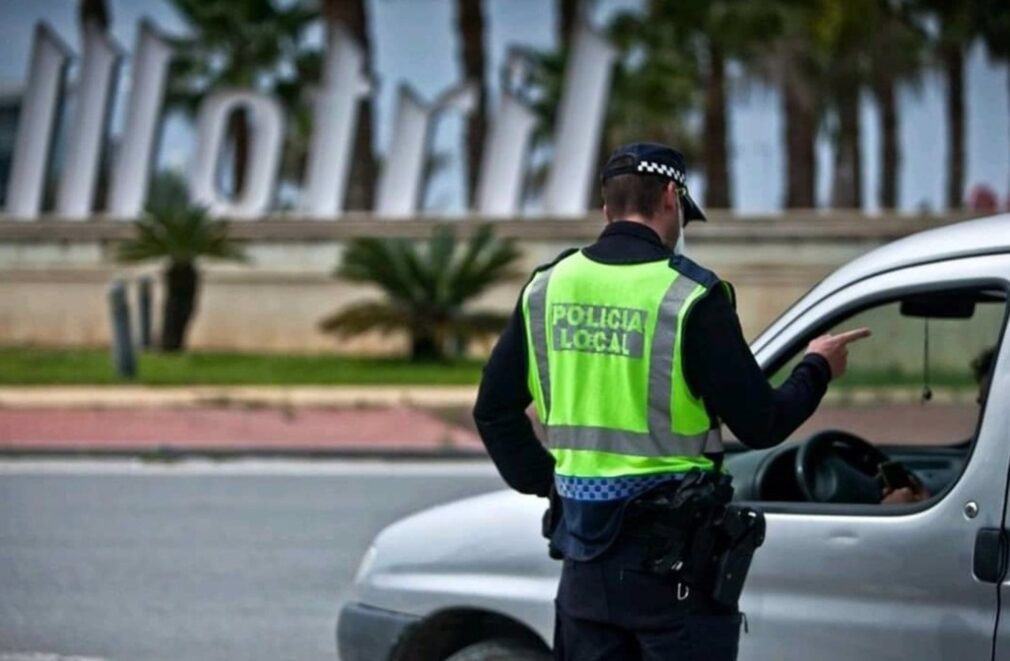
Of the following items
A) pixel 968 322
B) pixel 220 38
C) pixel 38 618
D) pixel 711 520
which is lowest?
pixel 38 618

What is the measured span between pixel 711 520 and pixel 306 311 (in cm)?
2400

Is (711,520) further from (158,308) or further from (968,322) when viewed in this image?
(158,308)

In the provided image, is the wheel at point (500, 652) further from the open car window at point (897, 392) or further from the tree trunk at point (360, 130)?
the tree trunk at point (360, 130)

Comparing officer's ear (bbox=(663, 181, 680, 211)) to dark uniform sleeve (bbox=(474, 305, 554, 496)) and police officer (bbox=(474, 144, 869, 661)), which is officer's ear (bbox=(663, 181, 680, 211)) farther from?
dark uniform sleeve (bbox=(474, 305, 554, 496))

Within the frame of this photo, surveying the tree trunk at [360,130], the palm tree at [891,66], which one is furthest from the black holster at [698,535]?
the palm tree at [891,66]

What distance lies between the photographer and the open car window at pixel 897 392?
450 centimetres

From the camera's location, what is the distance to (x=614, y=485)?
3678 millimetres

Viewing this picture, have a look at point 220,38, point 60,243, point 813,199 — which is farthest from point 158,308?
point 813,199

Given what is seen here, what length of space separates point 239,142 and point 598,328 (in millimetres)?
38467

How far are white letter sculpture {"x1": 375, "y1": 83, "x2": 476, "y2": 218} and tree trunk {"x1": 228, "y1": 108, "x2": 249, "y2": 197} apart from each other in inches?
542

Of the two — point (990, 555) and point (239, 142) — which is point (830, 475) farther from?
point (239, 142)

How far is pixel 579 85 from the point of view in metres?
27.5

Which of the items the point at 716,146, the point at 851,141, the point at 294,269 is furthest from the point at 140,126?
the point at 851,141

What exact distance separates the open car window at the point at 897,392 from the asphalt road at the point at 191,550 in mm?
2870
